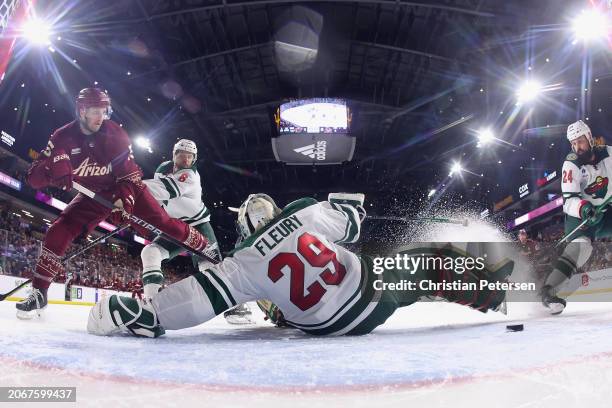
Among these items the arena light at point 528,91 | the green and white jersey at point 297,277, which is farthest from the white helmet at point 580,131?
the arena light at point 528,91

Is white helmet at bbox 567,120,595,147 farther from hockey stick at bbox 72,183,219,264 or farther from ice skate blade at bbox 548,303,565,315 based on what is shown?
hockey stick at bbox 72,183,219,264

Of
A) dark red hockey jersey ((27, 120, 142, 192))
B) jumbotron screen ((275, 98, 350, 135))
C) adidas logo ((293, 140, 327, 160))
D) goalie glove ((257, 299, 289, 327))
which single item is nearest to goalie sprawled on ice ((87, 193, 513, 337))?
goalie glove ((257, 299, 289, 327))

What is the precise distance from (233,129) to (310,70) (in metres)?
3.72

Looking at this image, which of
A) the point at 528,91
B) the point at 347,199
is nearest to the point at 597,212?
the point at 347,199

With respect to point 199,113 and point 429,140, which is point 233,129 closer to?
point 199,113

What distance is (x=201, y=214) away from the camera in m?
2.71

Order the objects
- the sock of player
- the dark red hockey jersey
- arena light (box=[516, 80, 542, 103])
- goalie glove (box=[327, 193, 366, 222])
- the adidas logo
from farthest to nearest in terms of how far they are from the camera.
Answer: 1. arena light (box=[516, 80, 542, 103])
2. the adidas logo
3. the dark red hockey jersey
4. the sock of player
5. goalie glove (box=[327, 193, 366, 222])

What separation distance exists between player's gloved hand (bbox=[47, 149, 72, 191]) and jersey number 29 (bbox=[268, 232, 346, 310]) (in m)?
1.07

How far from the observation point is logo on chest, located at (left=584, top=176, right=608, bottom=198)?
2.55 m

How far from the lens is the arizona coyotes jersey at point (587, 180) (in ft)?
8.38

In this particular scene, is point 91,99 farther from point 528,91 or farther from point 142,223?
point 528,91

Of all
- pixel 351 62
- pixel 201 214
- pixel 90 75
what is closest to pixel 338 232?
pixel 201 214

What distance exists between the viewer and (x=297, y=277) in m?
1.44

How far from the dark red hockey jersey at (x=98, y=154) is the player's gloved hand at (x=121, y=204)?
0.16 feet
